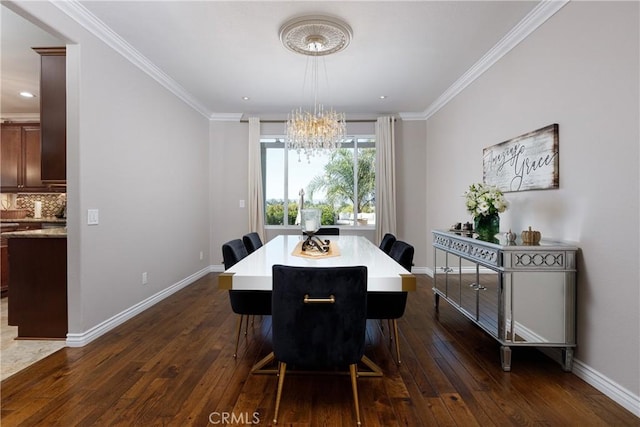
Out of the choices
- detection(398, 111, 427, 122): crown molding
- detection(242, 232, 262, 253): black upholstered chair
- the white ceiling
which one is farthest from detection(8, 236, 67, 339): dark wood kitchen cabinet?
detection(398, 111, 427, 122): crown molding

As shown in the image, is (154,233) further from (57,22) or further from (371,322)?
(371,322)

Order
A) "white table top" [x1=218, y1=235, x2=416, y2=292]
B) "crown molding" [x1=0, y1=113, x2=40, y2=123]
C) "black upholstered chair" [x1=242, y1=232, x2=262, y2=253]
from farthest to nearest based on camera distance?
"crown molding" [x1=0, y1=113, x2=40, y2=123], "black upholstered chair" [x1=242, y1=232, x2=262, y2=253], "white table top" [x1=218, y1=235, x2=416, y2=292]

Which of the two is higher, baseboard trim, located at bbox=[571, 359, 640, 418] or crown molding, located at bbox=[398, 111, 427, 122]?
crown molding, located at bbox=[398, 111, 427, 122]

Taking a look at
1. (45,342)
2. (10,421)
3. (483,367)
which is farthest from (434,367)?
(45,342)

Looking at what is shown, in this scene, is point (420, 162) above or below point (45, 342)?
above

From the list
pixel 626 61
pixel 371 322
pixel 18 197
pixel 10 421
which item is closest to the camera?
pixel 10 421

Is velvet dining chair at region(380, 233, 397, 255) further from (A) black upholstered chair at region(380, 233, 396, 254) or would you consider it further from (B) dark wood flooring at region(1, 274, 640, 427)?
(B) dark wood flooring at region(1, 274, 640, 427)

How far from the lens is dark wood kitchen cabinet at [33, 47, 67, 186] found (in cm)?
274

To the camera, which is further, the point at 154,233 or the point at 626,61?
the point at 154,233

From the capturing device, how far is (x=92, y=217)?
105 inches

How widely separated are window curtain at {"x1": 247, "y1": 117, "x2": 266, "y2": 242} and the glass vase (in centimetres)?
348

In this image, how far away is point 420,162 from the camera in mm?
5270

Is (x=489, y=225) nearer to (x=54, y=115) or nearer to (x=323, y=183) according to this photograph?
(x=323, y=183)

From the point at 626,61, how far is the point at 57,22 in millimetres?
3794
